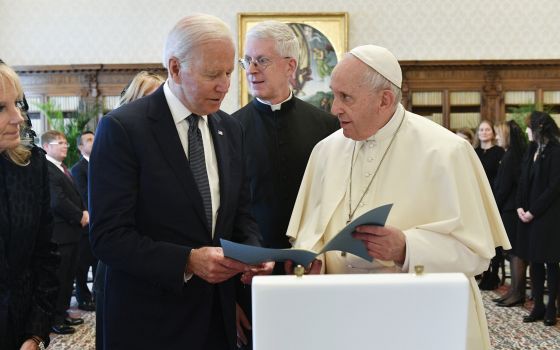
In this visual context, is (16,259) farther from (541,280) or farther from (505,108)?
(505,108)

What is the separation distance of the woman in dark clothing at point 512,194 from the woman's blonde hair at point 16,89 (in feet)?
19.5

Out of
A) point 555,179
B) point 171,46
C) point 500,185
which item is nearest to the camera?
point 171,46

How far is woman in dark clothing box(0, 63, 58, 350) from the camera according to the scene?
2029 millimetres

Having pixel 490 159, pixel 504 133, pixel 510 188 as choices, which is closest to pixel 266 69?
pixel 510 188

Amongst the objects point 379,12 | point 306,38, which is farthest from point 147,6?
point 379,12

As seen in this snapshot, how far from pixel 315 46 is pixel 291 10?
35.5 inches

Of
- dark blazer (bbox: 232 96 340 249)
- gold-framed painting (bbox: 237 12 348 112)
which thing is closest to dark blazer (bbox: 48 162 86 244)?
dark blazer (bbox: 232 96 340 249)

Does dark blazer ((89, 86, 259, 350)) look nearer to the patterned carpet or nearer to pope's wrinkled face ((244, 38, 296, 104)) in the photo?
pope's wrinkled face ((244, 38, 296, 104))

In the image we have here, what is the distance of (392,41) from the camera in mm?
12375

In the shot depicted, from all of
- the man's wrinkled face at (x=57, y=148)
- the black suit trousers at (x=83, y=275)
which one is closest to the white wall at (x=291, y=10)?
the black suit trousers at (x=83, y=275)

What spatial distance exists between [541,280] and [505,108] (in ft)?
21.4

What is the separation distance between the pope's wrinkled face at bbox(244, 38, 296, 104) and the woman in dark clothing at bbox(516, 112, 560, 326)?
411 centimetres

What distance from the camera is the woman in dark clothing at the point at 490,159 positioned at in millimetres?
7918

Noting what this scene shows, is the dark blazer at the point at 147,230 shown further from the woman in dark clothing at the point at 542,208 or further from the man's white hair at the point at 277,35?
the woman in dark clothing at the point at 542,208
